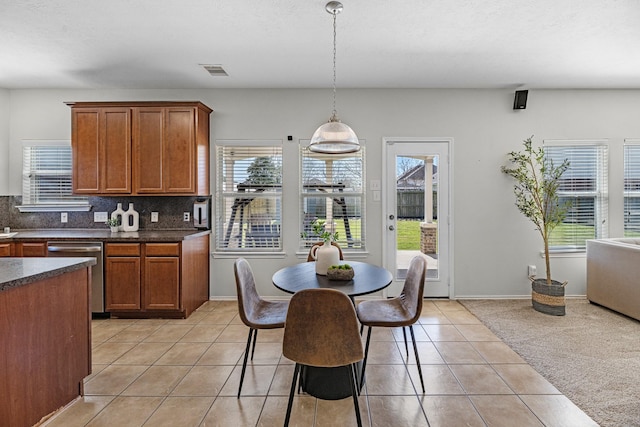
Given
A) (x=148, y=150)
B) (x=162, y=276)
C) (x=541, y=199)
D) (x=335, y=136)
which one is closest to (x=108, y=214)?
(x=148, y=150)

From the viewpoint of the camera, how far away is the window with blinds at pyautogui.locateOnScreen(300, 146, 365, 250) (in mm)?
4383

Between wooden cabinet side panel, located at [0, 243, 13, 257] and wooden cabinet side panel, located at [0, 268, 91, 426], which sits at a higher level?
wooden cabinet side panel, located at [0, 243, 13, 257]

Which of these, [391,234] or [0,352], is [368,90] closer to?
[391,234]

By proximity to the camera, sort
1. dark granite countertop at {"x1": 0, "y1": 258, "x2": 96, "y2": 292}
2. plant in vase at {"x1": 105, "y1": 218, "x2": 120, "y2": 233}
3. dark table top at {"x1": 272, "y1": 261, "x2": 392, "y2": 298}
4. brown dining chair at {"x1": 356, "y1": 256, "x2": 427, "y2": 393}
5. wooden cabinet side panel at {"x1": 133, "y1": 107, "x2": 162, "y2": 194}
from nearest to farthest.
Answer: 1. dark granite countertop at {"x1": 0, "y1": 258, "x2": 96, "y2": 292}
2. dark table top at {"x1": 272, "y1": 261, "x2": 392, "y2": 298}
3. brown dining chair at {"x1": 356, "y1": 256, "x2": 427, "y2": 393}
4. wooden cabinet side panel at {"x1": 133, "y1": 107, "x2": 162, "y2": 194}
5. plant in vase at {"x1": 105, "y1": 218, "x2": 120, "y2": 233}

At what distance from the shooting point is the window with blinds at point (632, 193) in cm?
440

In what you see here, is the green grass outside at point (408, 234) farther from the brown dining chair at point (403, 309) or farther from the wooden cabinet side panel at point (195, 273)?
the wooden cabinet side panel at point (195, 273)

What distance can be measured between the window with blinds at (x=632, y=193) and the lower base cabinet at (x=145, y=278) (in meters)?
5.49

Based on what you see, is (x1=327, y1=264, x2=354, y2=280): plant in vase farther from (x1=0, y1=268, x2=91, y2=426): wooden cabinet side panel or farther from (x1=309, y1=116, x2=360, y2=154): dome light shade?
(x1=0, y1=268, x2=91, y2=426): wooden cabinet side panel

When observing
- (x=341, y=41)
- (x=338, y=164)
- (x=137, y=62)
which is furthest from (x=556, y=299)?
(x=137, y=62)

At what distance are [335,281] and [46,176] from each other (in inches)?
168

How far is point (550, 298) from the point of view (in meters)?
3.78

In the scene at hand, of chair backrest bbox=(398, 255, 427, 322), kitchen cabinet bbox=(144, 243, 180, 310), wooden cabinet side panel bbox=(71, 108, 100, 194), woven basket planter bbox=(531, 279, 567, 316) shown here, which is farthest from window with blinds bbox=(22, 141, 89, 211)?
woven basket planter bbox=(531, 279, 567, 316)

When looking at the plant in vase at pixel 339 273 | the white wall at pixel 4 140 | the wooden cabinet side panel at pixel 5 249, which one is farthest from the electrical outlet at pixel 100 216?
the plant in vase at pixel 339 273

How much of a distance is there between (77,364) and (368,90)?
3.98 m
